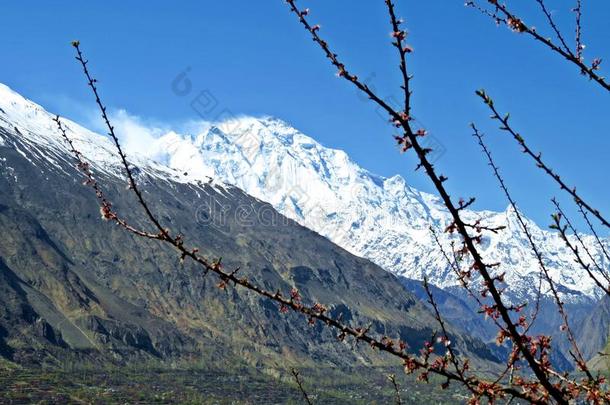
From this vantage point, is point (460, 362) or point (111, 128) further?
point (111, 128)

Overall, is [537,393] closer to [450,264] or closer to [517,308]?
[517,308]

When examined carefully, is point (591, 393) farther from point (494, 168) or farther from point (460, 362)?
point (494, 168)

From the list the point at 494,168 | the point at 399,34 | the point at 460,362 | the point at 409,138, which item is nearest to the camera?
the point at 409,138

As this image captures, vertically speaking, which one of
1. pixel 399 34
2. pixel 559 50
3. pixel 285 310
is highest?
pixel 559 50

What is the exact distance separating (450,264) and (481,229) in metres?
1.52

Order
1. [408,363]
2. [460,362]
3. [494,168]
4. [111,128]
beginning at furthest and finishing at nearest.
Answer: [494,168] < [111,128] < [460,362] < [408,363]

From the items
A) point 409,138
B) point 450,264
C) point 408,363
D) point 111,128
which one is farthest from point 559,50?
point 111,128

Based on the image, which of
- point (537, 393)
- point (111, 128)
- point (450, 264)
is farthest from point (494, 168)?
point (111, 128)

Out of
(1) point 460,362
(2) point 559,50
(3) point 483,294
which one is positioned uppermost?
(2) point 559,50

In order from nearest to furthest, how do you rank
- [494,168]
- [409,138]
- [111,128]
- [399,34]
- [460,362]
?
[409,138] → [399,34] → [460,362] → [111,128] → [494,168]

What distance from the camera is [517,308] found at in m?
5.36

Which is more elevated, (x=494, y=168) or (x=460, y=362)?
(x=494, y=168)

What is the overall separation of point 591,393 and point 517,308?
82cm

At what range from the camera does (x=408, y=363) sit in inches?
204
